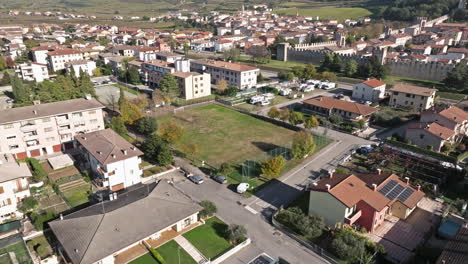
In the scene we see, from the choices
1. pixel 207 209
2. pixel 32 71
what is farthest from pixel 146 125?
pixel 32 71

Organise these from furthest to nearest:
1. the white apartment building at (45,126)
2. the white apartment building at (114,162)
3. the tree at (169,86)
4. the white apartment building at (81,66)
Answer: the white apartment building at (81,66), the tree at (169,86), the white apartment building at (45,126), the white apartment building at (114,162)

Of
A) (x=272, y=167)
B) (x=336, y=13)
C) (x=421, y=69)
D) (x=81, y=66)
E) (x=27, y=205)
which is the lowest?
(x=27, y=205)

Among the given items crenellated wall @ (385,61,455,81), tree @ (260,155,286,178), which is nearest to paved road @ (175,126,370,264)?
tree @ (260,155,286,178)

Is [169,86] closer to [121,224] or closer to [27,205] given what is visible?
[27,205]

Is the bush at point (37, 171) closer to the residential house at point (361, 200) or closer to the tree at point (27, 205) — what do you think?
the tree at point (27, 205)

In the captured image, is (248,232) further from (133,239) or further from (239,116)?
(239,116)

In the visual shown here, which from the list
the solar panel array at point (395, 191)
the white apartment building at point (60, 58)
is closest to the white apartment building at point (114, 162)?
the solar panel array at point (395, 191)

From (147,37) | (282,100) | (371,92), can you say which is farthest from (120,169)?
(147,37)

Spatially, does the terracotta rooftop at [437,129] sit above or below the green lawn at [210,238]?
above
